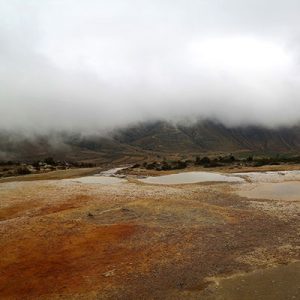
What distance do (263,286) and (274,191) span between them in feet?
118

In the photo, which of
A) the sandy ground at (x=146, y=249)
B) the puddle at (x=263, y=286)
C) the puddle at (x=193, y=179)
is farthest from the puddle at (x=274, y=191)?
the puddle at (x=263, y=286)

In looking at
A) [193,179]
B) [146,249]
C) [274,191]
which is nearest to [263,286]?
[146,249]

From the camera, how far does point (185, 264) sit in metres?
22.2

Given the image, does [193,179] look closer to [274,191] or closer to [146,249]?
[274,191]

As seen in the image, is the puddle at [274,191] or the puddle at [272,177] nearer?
the puddle at [274,191]

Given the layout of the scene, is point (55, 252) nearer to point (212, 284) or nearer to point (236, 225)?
point (212, 284)

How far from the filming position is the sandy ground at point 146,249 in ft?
63.8

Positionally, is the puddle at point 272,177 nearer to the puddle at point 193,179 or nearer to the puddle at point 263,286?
the puddle at point 193,179

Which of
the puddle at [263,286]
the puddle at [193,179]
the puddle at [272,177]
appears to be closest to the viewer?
the puddle at [263,286]

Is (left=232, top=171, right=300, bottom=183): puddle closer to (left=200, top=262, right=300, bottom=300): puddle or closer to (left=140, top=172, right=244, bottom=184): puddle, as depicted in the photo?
(left=140, top=172, right=244, bottom=184): puddle

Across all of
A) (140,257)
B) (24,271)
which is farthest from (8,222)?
(140,257)

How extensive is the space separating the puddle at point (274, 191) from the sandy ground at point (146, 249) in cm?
707

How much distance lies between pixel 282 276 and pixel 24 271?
14272 mm

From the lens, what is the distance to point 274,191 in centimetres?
5319
